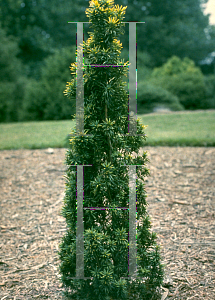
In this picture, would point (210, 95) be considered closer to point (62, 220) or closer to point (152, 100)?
point (152, 100)

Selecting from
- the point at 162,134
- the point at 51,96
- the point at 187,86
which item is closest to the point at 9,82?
the point at 51,96

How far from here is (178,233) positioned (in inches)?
128

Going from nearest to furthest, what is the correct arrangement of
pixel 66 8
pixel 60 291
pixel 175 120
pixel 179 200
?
pixel 60 291
pixel 179 200
pixel 175 120
pixel 66 8

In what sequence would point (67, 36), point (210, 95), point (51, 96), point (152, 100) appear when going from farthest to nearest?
point (67, 36), point (210, 95), point (51, 96), point (152, 100)

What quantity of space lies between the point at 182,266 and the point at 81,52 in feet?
6.73

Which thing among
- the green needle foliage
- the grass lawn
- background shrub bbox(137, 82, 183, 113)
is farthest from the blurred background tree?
the green needle foliage

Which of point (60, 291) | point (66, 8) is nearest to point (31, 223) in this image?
point (60, 291)

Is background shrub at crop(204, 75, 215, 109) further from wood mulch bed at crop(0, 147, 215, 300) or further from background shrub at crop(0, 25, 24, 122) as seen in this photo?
wood mulch bed at crop(0, 147, 215, 300)

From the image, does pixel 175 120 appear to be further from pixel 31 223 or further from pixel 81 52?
pixel 81 52

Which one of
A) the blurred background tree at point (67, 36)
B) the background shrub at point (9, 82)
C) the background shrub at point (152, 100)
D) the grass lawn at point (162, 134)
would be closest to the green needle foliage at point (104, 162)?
the grass lawn at point (162, 134)

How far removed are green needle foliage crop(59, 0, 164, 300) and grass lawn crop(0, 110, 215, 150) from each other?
4109 mm

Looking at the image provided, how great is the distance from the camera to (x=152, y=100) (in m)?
13.5

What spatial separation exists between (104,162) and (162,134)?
20.6ft

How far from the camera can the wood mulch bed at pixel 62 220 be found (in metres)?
2.43
